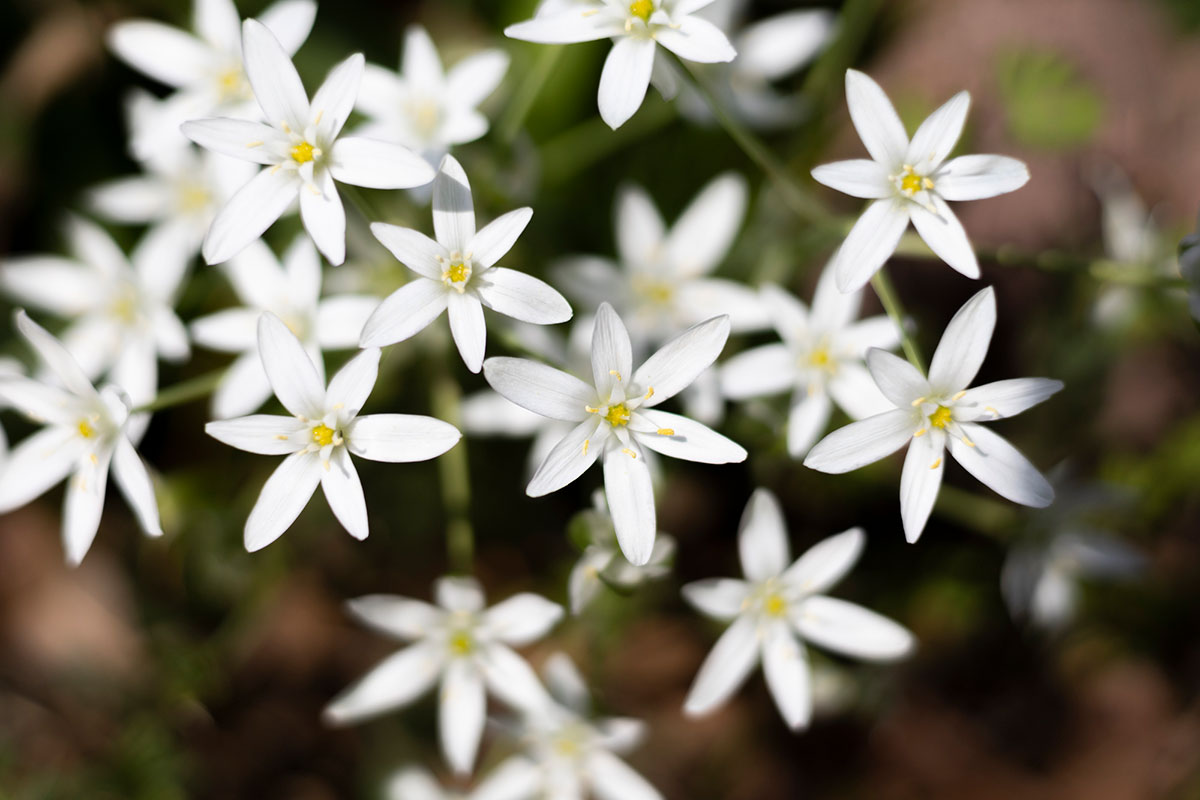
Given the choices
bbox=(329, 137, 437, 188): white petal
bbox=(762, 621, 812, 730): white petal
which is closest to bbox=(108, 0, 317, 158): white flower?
bbox=(329, 137, 437, 188): white petal

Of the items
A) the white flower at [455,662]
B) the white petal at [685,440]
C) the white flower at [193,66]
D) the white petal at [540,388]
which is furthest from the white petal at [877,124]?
the white flower at [193,66]

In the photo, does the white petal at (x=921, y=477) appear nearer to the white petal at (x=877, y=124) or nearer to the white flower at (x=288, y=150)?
the white petal at (x=877, y=124)

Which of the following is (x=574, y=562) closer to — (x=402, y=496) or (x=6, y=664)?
(x=402, y=496)

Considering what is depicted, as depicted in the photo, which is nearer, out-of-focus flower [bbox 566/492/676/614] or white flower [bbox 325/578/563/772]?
out-of-focus flower [bbox 566/492/676/614]

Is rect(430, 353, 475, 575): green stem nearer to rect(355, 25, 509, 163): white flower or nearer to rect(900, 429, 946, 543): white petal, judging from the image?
rect(355, 25, 509, 163): white flower

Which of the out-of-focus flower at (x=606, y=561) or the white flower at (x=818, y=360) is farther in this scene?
the white flower at (x=818, y=360)

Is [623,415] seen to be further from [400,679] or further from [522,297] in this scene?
[400,679]
